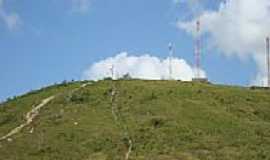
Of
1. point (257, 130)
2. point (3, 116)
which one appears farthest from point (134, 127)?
point (3, 116)

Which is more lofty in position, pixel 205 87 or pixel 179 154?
pixel 205 87

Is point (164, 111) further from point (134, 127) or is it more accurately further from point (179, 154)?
point (179, 154)

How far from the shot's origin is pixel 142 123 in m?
65.8

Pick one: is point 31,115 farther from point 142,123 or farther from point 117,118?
point 142,123

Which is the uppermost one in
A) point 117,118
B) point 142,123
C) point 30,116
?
point 30,116

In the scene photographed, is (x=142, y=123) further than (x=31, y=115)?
No

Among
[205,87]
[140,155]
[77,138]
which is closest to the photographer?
[140,155]

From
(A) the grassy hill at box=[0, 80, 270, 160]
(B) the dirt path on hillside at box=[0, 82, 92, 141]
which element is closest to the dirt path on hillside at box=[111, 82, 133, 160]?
(A) the grassy hill at box=[0, 80, 270, 160]

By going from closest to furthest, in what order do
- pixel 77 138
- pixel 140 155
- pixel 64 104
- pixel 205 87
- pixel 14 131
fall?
pixel 140 155 → pixel 77 138 → pixel 14 131 → pixel 64 104 → pixel 205 87

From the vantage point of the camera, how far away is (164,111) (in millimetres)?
69062

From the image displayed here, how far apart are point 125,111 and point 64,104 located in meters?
7.47

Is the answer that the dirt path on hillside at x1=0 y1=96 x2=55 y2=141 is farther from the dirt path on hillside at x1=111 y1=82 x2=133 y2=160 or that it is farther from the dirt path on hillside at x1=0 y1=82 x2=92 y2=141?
the dirt path on hillside at x1=111 y1=82 x2=133 y2=160

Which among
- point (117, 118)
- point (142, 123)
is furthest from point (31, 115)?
point (142, 123)

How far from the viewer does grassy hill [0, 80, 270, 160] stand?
58750 mm
